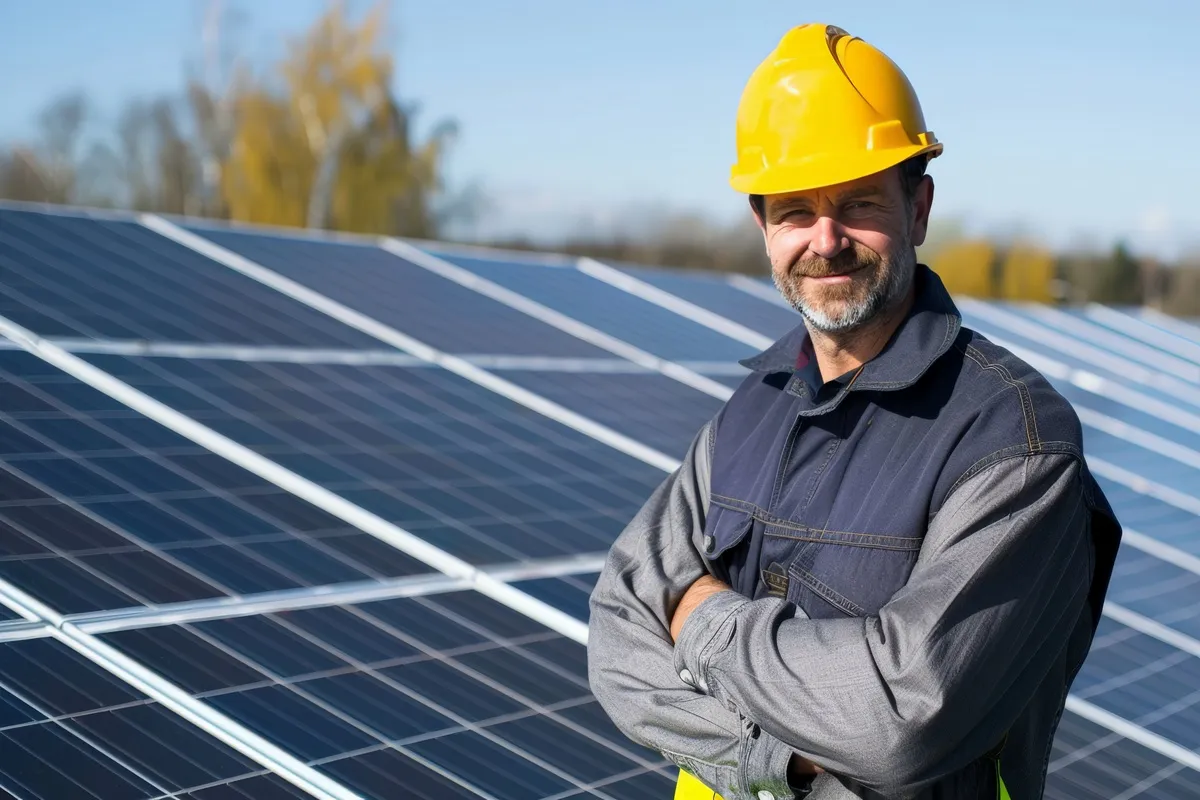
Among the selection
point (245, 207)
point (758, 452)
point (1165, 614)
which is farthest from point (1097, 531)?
point (245, 207)

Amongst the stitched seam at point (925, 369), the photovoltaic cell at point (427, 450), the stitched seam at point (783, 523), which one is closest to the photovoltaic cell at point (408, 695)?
the photovoltaic cell at point (427, 450)

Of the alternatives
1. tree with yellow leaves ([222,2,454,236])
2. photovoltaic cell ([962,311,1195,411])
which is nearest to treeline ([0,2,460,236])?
tree with yellow leaves ([222,2,454,236])

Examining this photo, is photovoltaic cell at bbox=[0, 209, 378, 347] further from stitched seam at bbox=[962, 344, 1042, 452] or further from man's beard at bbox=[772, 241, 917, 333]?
stitched seam at bbox=[962, 344, 1042, 452]

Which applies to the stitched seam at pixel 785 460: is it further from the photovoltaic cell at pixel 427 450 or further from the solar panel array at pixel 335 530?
the photovoltaic cell at pixel 427 450

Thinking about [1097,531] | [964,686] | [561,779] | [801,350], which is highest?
[801,350]

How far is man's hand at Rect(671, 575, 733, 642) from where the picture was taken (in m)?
Answer: 3.27

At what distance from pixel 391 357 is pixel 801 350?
563 centimetres

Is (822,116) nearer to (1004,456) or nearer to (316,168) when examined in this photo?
(1004,456)

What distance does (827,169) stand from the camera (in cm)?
319

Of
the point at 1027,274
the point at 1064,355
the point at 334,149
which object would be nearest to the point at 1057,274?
the point at 1027,274

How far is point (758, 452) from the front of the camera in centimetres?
338

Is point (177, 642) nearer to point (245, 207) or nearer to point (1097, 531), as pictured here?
point (1097, 531)

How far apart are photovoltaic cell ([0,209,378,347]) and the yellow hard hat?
201 inches

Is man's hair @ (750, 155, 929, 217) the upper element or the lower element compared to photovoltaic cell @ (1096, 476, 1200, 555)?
upper
